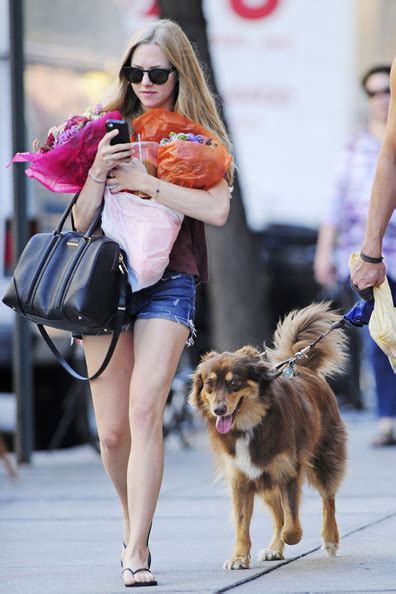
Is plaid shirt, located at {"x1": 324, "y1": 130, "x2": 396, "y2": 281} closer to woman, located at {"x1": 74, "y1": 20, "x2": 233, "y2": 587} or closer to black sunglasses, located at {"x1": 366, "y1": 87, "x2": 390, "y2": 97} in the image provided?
black sunglasses, located at {"x1": 366, "y1": 87, "x2": 390, "y2": 97}

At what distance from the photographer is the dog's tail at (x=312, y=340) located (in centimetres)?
650

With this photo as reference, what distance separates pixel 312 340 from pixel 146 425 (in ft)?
3.78

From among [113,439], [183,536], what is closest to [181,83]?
[113,439]

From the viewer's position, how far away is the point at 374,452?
1043cm

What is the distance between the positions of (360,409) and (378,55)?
984cm

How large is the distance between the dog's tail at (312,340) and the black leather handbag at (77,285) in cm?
115

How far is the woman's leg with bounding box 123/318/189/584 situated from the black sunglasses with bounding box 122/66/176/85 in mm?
903

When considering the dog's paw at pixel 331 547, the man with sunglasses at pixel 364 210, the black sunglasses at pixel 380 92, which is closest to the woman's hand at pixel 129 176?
the dog's paw at pixel 331 547

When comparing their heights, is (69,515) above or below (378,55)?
below

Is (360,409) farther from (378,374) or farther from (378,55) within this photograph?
(378,55)

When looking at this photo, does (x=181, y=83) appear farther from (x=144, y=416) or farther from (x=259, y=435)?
(x=259, y=435)

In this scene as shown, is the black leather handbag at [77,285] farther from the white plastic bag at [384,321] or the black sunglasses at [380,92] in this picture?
the black sunglasses at [380,92]

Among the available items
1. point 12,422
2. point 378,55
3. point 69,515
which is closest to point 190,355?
point 12,422

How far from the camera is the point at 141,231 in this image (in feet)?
18.3
